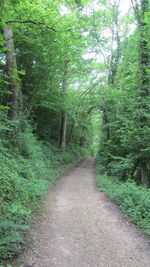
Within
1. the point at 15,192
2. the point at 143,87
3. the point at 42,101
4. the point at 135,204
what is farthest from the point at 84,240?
the point at 42,101

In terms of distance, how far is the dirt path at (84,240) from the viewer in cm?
329

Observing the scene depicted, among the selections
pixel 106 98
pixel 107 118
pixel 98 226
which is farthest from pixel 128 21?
pixel 98 226

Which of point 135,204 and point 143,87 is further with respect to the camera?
point 143,87

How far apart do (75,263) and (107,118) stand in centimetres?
1142

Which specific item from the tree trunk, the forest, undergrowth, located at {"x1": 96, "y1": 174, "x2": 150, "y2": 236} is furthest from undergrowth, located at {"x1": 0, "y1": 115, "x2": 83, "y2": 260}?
the tree trunk

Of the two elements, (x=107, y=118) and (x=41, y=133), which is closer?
(x=107, y=118)

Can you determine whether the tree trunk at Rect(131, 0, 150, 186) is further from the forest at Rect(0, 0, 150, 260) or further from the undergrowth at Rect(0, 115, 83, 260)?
the undergrowth at Rect(0, 115, 83, 260)

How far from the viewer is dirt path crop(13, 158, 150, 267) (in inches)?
130

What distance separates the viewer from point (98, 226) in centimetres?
488

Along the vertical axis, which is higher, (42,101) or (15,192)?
(42,101)

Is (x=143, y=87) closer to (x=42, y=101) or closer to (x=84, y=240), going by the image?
(x=42, y=101)

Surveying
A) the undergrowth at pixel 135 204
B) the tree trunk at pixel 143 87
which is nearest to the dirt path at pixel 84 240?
the undergrowth at pixel 135 204

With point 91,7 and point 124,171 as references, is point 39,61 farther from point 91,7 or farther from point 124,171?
point 91,7

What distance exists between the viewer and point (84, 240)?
4070 mm
